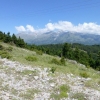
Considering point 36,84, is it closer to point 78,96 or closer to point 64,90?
point 64,90

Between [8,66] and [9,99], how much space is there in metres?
7.52

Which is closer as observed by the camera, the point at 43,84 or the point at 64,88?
the point at 64,88

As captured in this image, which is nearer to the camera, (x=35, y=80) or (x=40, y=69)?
(x=35, y=80)

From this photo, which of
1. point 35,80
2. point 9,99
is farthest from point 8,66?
point 9,99

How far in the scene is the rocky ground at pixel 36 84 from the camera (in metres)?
12.9

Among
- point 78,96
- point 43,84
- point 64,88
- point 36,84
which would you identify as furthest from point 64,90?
point 36,84

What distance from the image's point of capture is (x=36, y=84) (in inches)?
585

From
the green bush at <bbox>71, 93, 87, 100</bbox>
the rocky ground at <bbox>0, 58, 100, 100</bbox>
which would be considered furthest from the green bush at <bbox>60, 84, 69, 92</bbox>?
the green bush at <bbox>71, 93, 87, 100</bbox>

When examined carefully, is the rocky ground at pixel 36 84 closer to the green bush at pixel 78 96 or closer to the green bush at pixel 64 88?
the green bush at pixel 78 96

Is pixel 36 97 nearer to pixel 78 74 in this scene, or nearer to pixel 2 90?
pixel 2 90

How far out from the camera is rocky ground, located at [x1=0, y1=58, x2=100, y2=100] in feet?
42.3

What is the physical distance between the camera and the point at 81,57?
10206cm

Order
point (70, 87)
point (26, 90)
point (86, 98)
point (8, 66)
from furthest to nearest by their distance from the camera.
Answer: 1. point (8, 66)
2. point (70, 87)
3. point (26, 90)
4. point (86, 98)

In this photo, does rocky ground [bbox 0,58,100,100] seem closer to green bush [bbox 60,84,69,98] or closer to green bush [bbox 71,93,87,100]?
green bush [bbox 71,93,87,100]
